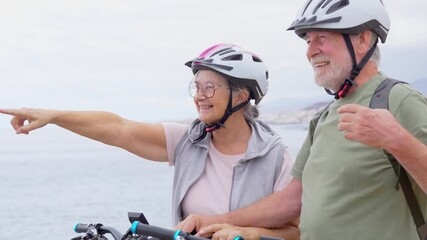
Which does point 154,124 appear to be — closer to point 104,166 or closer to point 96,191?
point 96,191

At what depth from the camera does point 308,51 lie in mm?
4078

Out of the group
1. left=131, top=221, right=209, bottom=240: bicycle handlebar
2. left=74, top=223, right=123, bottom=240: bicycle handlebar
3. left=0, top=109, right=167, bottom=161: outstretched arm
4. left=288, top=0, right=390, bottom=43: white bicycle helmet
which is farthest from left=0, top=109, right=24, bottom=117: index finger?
left=288, top=0, right=390, bottom=43: white bicycle helmet

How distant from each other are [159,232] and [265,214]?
1.02 m

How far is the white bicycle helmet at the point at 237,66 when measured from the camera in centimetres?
487

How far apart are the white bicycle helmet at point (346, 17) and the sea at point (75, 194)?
13.1 m

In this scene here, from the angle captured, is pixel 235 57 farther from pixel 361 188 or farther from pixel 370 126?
pixel 370 126

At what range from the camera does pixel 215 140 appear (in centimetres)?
501

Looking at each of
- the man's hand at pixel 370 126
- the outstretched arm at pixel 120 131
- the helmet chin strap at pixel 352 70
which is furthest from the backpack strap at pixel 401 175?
the outstretched arm at pixel 120 131

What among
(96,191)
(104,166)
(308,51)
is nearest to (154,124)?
(308,51)

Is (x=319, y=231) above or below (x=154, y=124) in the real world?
below

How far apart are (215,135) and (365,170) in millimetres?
1385

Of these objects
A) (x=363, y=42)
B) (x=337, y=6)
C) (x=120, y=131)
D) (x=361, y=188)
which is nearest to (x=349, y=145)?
(x=361, y=188)

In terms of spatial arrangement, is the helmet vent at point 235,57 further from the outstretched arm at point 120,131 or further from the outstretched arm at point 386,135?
the outstretched arm at point 386,135

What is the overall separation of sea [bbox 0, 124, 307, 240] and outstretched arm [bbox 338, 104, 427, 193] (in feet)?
44.9
